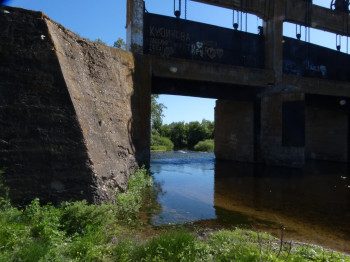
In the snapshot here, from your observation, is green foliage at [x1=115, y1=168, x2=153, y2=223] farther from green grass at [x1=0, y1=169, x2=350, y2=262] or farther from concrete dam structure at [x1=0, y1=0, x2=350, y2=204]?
green grass at [x1=0, y1=169, x2=350, y2=262]

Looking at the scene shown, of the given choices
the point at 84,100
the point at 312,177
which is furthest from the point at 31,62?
the point at 312,177

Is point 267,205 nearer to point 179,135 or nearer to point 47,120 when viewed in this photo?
point 47,120

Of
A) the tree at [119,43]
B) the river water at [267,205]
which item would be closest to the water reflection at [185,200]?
the river water at [267,205]

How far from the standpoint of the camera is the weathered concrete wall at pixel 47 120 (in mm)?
4535

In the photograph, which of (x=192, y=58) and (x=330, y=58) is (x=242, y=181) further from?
(x=330, y=58)

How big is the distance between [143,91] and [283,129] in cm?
815

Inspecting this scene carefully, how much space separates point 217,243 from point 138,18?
11.9 m

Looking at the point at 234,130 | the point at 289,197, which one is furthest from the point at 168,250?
the point at 234,130

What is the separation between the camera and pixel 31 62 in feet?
16.5

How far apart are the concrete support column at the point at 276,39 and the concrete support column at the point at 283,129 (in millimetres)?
1821

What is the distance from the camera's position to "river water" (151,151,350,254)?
544cm

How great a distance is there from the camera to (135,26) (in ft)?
42.5

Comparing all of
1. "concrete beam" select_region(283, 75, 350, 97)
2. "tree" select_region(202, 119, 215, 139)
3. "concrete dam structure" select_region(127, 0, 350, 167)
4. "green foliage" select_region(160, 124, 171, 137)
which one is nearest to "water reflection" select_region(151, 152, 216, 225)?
"concrete dam structure" select_region(127, 0, 350, 167)

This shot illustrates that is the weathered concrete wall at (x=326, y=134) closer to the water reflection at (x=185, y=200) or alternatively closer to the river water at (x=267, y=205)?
the river water at (x=267, y=205)
